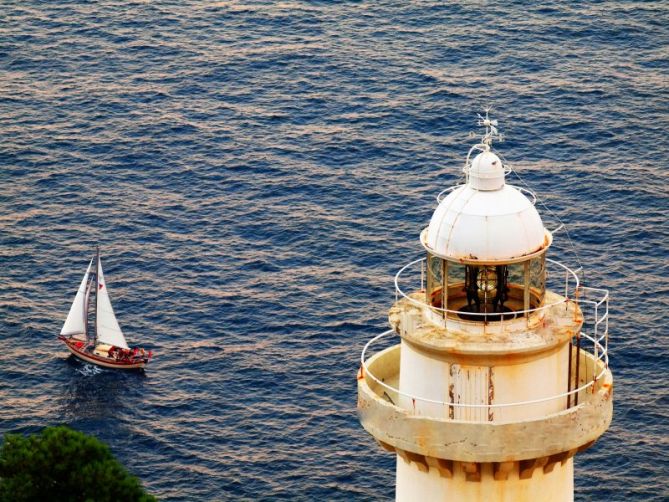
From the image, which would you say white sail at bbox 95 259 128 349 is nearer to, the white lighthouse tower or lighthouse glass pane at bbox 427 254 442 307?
lighthouse glass pane at bbox 427 254 442 307

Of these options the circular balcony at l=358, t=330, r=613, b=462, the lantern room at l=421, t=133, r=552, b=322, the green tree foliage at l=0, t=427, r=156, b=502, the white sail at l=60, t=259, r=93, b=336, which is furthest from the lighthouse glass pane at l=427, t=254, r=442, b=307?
the white sail at l=60, t=259, r=93, b=336

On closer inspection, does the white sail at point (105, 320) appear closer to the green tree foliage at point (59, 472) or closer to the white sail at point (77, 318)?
the white sail at point (77, 318)

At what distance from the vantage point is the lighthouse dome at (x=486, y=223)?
1419 inches

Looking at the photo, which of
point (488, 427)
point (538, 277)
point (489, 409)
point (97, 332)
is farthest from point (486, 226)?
point (97, 332)

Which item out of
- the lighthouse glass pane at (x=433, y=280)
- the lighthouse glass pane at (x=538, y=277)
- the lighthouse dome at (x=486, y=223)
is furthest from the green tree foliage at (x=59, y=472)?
the lighthouse dome at (x=486, y=223)

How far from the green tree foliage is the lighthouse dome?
27.2 m

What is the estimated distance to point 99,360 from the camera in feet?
614

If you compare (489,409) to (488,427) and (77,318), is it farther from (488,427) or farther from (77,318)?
(77,318)

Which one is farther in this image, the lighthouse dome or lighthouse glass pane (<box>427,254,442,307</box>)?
lighthouse glass pane (<box>427,254,442,307</box>)

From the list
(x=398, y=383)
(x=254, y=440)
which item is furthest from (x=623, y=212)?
(x=398, y=383)

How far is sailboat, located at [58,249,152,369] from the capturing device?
602 ft

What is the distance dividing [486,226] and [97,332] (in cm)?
15431

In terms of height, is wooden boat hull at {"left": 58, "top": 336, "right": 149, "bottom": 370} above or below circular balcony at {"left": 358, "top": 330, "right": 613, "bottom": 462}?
below

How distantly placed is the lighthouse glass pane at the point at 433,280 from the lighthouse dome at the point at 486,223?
0.51 metres
